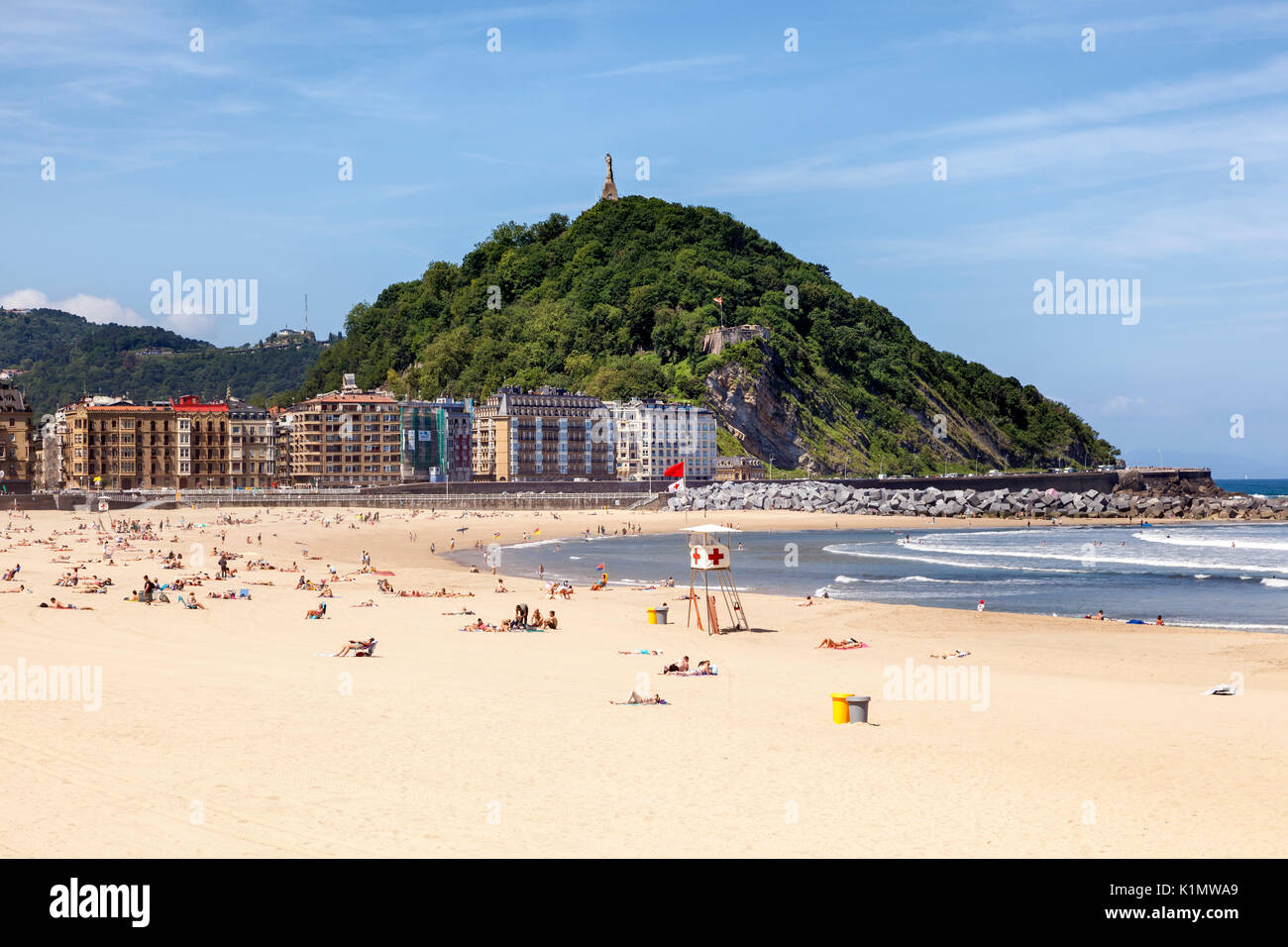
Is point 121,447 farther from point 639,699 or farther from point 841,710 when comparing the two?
point 841,710

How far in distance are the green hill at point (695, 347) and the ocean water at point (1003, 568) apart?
72.2 metres

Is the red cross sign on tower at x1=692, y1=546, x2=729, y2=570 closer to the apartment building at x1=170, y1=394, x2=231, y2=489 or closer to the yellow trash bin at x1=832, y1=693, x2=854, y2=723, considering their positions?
the yellow trash bin at x1=832, y1=693, x2=854, y2=723

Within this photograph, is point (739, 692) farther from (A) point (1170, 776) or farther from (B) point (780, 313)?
(B) point (780, 313)

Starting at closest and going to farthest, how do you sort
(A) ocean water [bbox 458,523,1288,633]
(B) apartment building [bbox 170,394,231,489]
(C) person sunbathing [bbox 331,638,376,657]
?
(C) person sunbathing [bbox 331,638,376,657] < (A) ocean water [bbox 458,523,1288,633] < (B) apartment building [bbox 170,394,231,489]

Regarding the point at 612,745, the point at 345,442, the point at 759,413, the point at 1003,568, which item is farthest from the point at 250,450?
the point at 612,745

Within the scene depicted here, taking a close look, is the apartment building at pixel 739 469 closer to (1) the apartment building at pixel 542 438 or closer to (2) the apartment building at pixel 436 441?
(1) the apartment building at pixel 542 438

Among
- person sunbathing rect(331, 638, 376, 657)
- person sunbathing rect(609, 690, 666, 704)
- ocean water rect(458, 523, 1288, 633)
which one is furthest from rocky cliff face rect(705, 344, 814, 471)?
person sunbathing rect(609, 690, 666, 704)

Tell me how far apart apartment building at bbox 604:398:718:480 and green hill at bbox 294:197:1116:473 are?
7.83 meters

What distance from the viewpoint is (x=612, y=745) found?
1325 centimetres

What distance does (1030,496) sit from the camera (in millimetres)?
104375

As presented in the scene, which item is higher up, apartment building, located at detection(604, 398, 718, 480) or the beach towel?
apartment building, located at detection(604, 398, 718, 480)

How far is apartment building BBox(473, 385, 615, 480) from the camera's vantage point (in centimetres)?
13075

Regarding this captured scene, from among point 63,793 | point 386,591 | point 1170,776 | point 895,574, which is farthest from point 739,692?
point 895,574

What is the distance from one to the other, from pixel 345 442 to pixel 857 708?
4749 inches
